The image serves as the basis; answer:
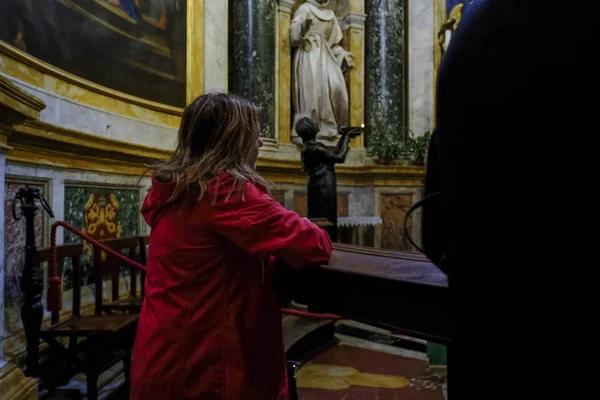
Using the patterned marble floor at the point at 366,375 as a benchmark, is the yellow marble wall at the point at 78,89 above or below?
above

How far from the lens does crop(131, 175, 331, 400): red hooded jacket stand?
128 cm

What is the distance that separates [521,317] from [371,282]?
57 centimetres

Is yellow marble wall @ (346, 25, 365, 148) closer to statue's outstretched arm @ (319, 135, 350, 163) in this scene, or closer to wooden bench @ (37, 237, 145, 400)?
statue's outstretched arm @ (319, 135, 350, 163)

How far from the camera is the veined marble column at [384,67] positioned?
28.6 feet

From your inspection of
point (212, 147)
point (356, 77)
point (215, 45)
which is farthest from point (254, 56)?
point (212, 147)

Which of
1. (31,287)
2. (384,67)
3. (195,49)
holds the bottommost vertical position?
(31,287)

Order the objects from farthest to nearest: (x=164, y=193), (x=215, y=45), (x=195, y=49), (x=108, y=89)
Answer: (x=215, y=45), (x=195, y=49), (x=108, y=89), (x=164, y=193)

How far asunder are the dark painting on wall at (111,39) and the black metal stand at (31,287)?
1.75 metres

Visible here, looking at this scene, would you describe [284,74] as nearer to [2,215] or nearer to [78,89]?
[78,89]

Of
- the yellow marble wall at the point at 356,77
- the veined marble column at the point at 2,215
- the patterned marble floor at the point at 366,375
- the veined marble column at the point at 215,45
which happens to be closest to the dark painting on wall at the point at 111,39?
the veined marble column at the point at 215,45

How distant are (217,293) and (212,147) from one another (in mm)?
436

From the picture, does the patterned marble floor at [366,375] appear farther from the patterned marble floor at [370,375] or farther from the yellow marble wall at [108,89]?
the yellow marble wall at [108,89]

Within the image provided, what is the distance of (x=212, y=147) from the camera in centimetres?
142

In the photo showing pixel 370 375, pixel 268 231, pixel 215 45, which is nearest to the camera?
pixel 268 231
